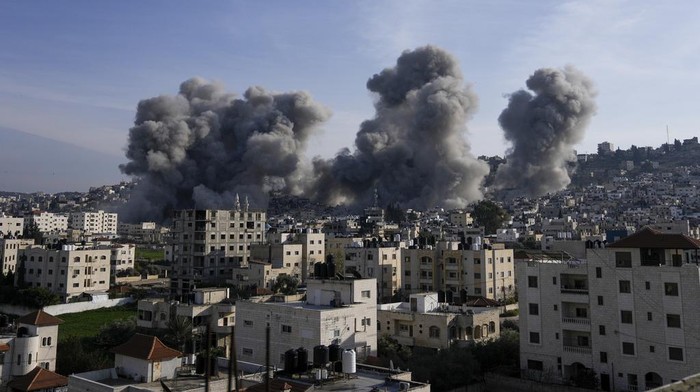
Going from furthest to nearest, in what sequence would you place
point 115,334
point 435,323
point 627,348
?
point 115,334
point 435,323
point 627,348

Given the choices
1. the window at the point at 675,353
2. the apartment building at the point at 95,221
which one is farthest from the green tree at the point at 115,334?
the apartment building at the point at 95,221

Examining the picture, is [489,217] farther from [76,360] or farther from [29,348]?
[29,348]

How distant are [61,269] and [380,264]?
23.3m

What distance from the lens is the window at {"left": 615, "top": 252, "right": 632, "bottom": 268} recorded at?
21875 mm

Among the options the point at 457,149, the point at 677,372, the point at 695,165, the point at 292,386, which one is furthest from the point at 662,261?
the point at 695,165

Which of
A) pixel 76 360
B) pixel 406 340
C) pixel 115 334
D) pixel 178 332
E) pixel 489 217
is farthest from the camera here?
pixel 489 217

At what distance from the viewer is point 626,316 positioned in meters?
21.7

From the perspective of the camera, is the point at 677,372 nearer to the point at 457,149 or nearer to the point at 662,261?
the point at 662,261

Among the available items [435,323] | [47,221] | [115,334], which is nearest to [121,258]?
[115,334]

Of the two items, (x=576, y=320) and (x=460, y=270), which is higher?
(x=460, y=270)

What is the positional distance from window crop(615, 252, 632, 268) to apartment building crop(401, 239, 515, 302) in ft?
55.8

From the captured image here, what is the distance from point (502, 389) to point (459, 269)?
18216 mm

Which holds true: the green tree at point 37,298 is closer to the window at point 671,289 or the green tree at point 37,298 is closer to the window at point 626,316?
the window at point 626,316

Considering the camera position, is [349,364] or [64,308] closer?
[349,364]
